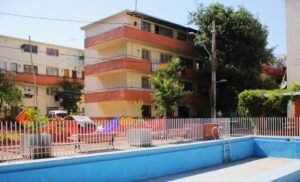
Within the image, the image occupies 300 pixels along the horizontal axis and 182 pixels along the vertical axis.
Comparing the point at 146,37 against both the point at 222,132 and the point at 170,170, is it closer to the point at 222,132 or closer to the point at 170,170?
the point at 222,132

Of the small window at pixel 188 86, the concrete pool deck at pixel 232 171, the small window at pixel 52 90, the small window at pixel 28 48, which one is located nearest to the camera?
the concrete pool deck at pixel 232 171

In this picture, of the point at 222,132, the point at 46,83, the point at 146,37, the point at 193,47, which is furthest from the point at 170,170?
the point at 46,83

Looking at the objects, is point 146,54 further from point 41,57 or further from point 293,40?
point 41,57

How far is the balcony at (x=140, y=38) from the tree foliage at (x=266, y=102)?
34.9 ft

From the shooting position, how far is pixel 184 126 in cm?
1712

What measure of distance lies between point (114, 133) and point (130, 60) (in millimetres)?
16307

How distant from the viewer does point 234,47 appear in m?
32.2

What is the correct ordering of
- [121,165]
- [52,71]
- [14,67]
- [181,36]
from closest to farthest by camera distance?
[121,165] → [181,36] → [14,67] → [52,71]

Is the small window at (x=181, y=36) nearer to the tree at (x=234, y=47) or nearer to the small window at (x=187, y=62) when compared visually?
the small window at (x=187, y=62)

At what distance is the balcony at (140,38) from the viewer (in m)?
30.5

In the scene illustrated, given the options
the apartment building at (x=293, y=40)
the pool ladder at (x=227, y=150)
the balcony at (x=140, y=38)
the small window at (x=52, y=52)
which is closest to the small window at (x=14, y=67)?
the small window at (x=52, y=52)

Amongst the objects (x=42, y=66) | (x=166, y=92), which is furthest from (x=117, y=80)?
(x=42, y=66)

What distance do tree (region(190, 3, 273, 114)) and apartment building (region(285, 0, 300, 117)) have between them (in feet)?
14.7

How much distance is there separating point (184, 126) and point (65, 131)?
20.9ft
